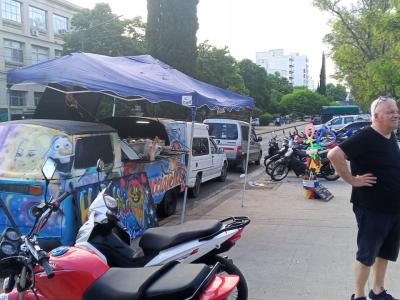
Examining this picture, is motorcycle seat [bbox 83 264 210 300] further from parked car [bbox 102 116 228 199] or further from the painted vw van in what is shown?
parked car [bbox 102 116 228 199]

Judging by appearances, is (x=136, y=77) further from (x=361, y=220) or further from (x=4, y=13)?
(x=4, y=13)

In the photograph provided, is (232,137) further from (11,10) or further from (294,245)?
(11,10)

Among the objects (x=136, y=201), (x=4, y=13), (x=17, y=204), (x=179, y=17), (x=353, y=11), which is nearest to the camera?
(x=17, y=204)

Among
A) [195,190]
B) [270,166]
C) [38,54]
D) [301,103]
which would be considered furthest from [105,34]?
[301,103]

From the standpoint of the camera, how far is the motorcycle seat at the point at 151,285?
2562 mm

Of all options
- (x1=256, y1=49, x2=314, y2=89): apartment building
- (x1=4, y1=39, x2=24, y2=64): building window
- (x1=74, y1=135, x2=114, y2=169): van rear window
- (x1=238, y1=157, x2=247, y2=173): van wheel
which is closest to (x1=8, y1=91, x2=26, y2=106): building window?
(x1=4, y1=39, x2=24, y2=64): building window

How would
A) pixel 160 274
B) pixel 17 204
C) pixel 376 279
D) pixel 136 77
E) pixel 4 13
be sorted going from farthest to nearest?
pixel 4 13
pixel 136 77
pixel 17 204
pixel 376 279
pixel 160 274

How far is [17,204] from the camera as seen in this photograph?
17.0ft

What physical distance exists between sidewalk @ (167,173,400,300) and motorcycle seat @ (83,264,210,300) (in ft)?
7.10

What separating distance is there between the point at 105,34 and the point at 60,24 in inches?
903

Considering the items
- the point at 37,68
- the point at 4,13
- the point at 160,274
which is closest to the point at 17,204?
the point at 37,68

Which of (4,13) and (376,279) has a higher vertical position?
(4,13)

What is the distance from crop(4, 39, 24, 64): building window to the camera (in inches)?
1769

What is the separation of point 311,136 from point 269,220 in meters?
4.51
